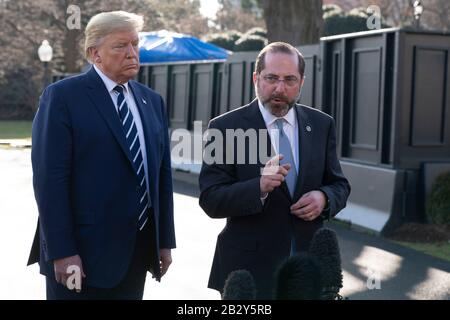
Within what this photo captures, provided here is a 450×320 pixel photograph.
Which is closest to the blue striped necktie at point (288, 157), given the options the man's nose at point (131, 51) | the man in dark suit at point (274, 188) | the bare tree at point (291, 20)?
the man in dark suit at point (274, 188)

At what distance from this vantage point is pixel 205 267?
852cm

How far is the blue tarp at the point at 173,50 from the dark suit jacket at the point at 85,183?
19.6 meters

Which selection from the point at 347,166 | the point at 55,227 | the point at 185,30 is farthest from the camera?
the point at 185,30

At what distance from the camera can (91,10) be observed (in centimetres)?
4294

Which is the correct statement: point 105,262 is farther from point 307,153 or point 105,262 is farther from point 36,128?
point 307,153

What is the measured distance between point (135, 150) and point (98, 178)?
0.74 feet

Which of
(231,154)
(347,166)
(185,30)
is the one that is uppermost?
(185,30)

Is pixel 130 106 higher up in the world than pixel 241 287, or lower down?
higher up

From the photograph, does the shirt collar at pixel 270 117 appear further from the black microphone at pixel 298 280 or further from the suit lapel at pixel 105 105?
the black microphone at pixel 298 280

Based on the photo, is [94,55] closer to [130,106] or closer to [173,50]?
[130,106]

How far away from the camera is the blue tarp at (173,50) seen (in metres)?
23.5

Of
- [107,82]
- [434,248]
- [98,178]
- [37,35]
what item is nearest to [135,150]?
[98,178]
